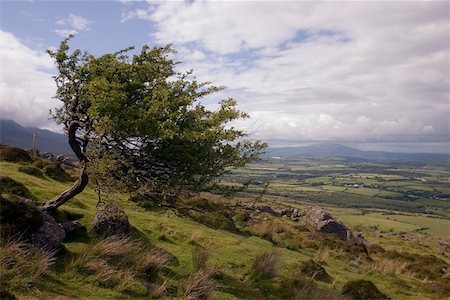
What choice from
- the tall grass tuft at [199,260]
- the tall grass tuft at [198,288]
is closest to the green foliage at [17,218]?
the tall grass tuft at [198,288]

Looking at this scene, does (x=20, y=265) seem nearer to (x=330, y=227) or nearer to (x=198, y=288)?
(x=198, y=288)

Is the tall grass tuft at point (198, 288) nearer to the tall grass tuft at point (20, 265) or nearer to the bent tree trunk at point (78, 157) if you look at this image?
the tall grass tuft at point (20, 265)

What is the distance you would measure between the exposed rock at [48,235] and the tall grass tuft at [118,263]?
4.18 feet

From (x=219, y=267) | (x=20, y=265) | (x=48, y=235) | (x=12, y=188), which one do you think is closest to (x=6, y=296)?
(x=20, y=265)

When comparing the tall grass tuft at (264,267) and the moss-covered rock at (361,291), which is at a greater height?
the tall grass tuft at (264,267)

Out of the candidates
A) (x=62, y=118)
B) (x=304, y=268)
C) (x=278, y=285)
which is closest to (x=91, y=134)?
(x=62, y=118)

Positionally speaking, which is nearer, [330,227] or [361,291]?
[361,291]

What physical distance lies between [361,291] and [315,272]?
2.55 meters

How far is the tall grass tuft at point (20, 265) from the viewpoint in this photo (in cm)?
1141

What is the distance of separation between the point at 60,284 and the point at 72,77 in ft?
27.5

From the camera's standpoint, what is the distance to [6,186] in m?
19.9

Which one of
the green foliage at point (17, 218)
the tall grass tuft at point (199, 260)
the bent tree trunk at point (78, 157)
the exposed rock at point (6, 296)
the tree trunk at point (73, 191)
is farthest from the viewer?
the tall grass tuft at point (199, 260)

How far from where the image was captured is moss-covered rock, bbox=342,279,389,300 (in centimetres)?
1897

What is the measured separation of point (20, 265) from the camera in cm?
1232
